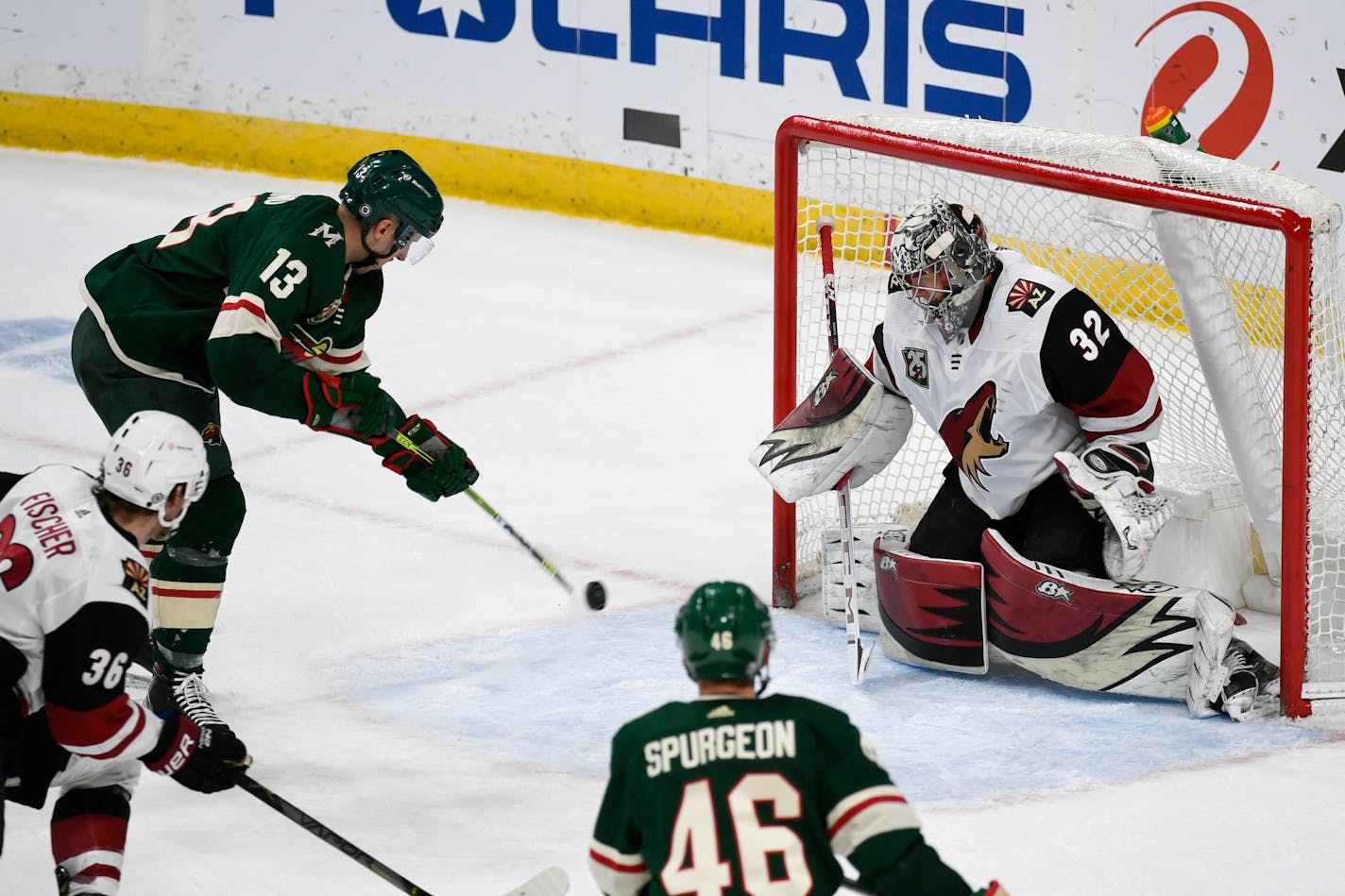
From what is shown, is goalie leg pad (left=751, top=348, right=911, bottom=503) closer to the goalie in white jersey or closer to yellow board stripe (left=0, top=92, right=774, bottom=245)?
the goalie in white jersey

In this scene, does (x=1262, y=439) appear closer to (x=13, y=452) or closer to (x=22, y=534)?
(x=22, y=534)

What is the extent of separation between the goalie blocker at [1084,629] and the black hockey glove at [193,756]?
1490mm

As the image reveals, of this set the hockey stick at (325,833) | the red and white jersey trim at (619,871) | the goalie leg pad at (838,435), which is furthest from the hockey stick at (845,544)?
the red and white jersey trim at (619,871)

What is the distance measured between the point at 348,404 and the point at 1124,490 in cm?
138

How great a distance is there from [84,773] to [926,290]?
1.72 m

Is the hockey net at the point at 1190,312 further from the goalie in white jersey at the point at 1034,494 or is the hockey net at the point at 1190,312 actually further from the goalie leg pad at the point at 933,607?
the goalie leg pad at the point at 933,607

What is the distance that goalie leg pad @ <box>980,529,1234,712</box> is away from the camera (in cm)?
358

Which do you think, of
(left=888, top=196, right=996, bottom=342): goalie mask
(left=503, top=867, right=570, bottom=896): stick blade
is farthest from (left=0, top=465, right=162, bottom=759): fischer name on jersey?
(left=888, top=196, right=996, bottom=342): goalie mask

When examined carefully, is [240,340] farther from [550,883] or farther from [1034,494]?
[1034,494]

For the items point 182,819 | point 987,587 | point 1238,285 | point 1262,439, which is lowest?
point 182,819

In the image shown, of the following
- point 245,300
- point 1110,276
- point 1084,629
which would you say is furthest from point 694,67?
point 245,300

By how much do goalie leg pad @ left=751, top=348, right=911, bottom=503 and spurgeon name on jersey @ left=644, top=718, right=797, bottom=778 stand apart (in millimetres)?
1974

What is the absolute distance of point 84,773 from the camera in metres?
2.65

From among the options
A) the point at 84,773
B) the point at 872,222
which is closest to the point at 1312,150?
the point at 872,222
